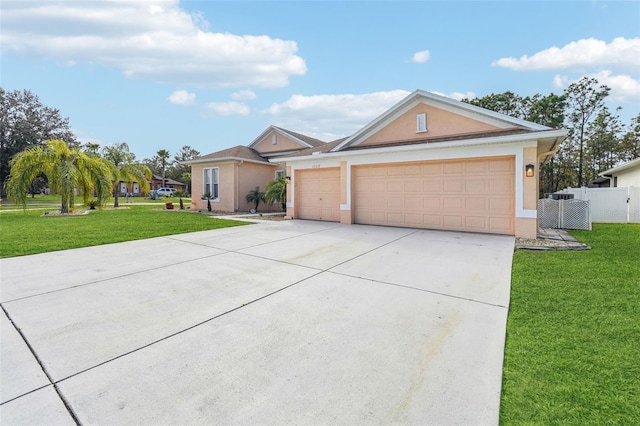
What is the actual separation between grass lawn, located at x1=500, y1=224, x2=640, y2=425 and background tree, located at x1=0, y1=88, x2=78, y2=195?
43.1 metres

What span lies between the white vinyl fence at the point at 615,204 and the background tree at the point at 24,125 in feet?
152

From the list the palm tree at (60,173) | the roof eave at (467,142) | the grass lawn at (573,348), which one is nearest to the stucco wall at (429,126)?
the roof eave at (467,142)

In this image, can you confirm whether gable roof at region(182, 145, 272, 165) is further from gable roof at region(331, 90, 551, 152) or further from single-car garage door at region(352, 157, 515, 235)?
single-car garage door at region(352, 157, 515, 235)

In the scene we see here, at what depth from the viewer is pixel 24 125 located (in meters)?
32.8

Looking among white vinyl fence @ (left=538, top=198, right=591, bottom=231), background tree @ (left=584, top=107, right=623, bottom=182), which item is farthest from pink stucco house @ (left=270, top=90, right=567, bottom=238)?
background tree @ (left=584, top=107, right=623, bottom=182)

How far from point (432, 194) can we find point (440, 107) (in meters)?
3.16

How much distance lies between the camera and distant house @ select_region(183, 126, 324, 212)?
17438 millimetres

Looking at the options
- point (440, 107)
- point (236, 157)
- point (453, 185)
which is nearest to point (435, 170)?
point (453, 185)

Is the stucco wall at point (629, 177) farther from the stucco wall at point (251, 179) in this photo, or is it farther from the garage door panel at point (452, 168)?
the stucco wall at point (251, 179)

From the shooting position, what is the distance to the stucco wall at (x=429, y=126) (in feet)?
34.0

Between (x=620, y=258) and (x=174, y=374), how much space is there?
26.9ft

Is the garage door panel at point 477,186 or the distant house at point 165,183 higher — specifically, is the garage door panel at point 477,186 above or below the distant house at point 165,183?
below

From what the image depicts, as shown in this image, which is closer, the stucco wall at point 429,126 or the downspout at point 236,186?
the stucco wall at point 429,126

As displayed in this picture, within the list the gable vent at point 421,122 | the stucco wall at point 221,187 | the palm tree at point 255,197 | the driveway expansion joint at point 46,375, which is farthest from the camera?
the palm tree at point 255,197
